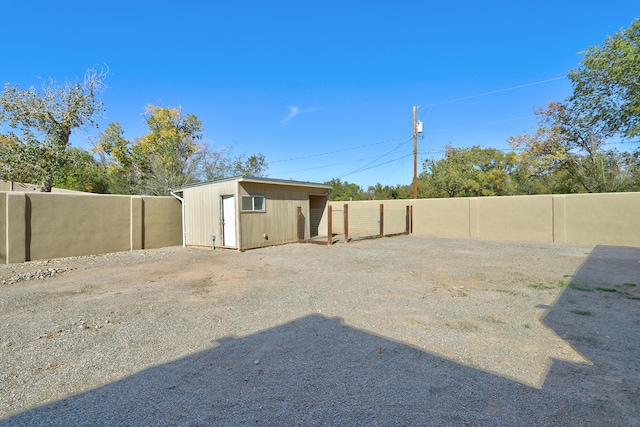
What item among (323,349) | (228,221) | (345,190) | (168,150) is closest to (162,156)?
(168,150)

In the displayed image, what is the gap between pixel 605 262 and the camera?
711cm

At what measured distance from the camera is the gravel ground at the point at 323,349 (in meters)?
1.95

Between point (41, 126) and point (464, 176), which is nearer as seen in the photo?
point (41, 126)

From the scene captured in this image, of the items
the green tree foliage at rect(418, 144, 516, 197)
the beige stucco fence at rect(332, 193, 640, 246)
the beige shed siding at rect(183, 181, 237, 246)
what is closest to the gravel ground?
the beige shed siding at rect(183, 181, 237, 246)

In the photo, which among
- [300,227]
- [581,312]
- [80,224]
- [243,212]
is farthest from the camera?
[300,227]

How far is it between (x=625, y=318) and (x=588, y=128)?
48.5 feet

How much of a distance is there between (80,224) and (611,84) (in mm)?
18210

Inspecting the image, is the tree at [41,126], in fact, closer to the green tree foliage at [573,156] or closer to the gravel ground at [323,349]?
the gravel ground at [323,349]

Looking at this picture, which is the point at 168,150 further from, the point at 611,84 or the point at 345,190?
the point at 345,190

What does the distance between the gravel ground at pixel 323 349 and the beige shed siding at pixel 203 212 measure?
397 cm

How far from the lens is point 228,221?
9578 millimetres

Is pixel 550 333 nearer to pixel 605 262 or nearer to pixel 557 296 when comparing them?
pixel 557 296

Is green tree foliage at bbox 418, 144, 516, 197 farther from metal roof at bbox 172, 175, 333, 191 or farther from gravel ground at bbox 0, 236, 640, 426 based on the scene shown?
gravel ground at bbox 0, 236, 640, 426

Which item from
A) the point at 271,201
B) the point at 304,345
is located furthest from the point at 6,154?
the point at 304,345
